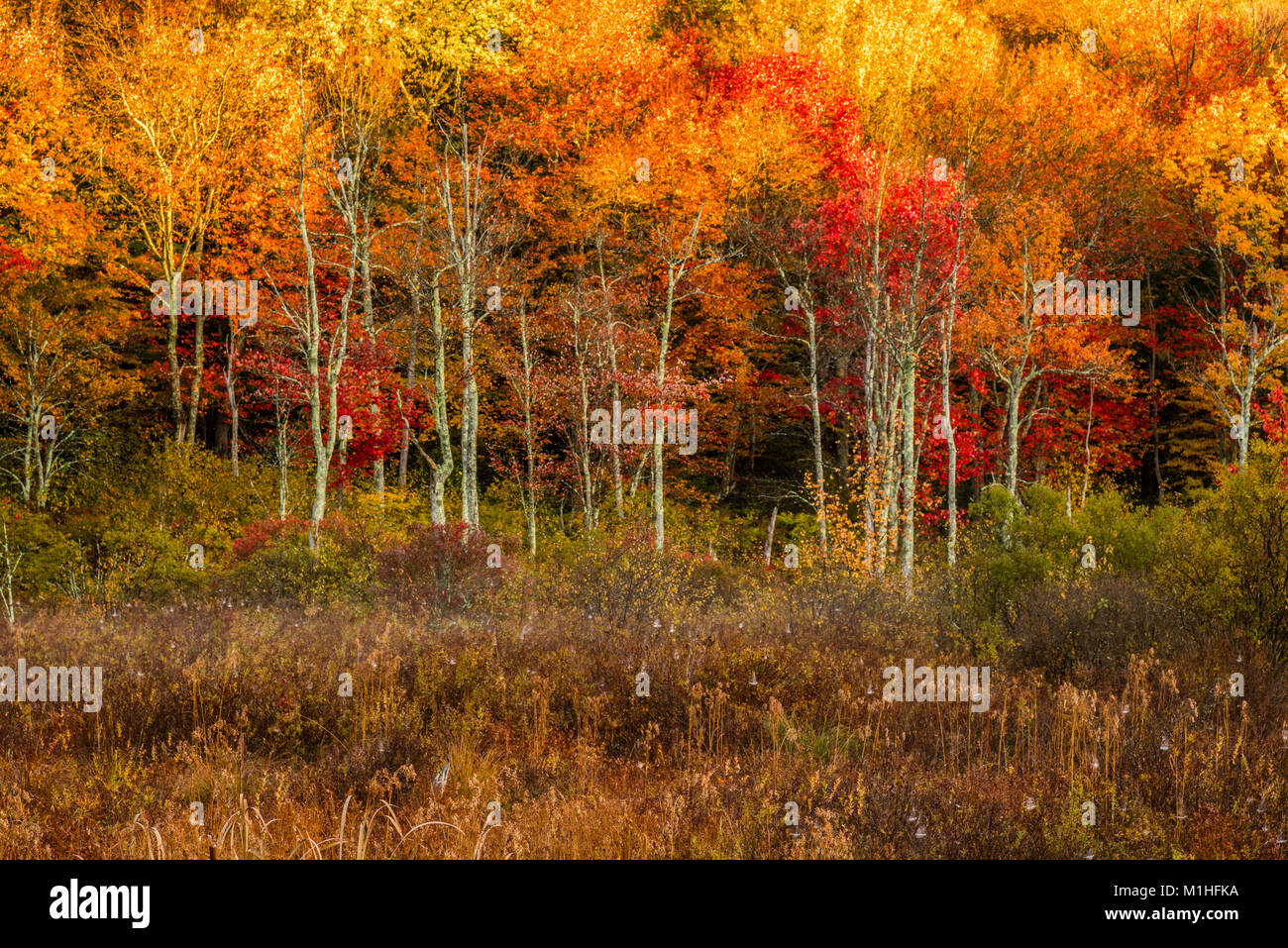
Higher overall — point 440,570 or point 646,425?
point 646,425

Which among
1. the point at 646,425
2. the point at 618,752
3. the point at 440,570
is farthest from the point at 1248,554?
the point at 646,425

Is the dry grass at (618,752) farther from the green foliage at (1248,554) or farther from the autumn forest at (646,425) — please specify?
the green foliage at (1248,554)

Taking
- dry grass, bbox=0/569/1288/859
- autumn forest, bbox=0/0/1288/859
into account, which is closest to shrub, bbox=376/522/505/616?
autumn forest, bbox=0/0/1288/859

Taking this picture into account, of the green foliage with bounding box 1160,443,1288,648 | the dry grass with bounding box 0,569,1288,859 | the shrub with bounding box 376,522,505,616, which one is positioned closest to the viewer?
the dry grass with bounding box 0,569,1288,859

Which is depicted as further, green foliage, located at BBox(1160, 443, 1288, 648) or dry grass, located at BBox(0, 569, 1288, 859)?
green foliage, located at BBox(1160, 443, 1288, 648)

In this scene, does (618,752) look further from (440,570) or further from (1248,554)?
(440,570)

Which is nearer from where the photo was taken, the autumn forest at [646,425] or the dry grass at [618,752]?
the dry grass at [618,752]

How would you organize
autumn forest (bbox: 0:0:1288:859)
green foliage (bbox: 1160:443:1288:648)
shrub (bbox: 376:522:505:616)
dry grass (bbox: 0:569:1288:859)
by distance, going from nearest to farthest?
dry grass (bbox: 0:569:1288:859), autumn forest (bbox: 0:0:1288:859), green foliage (bbox: 1160:443:1288:648), shrub (bbox: 376:522:505:616)

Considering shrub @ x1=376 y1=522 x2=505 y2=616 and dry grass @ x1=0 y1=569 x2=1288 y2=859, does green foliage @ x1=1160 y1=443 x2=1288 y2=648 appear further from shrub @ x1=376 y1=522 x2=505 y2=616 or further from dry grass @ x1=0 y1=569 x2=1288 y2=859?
shrub @ x1=376 y1=522 x2=505 y2=616

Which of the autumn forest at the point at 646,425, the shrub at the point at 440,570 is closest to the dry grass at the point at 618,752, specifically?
the autumn forest at the point at 646,425

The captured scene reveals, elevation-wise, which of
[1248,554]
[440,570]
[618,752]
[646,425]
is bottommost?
[618,752]
